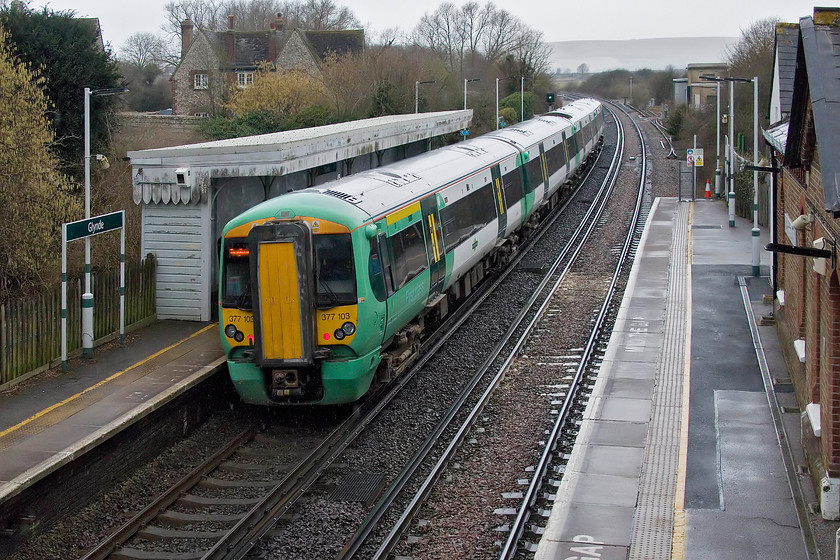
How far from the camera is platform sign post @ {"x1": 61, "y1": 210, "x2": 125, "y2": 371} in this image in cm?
1274

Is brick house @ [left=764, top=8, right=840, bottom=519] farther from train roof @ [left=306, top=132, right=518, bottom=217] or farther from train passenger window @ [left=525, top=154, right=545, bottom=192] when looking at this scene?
train passenger window @ [left=525, top=154, right=545, bottom=192]

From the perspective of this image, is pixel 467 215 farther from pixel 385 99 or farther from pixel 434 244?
pixel 385 99

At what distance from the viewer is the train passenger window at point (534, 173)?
23917 millimetres

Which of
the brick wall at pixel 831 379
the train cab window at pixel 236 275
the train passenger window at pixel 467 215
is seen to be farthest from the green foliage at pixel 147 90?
the brick wall at pixel 831 379

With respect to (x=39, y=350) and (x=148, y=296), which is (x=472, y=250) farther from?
(x=39, y=350)

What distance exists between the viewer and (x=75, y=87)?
82.2 feet

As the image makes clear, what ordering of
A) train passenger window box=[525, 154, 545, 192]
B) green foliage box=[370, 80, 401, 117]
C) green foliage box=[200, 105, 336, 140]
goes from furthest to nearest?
green foliage box=[370, 80, 401, 117], green foliage box=[200, 105, 336, 140], train passenger window box=[525, 154, 545, 192]

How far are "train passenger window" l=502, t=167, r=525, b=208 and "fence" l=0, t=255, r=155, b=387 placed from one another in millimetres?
8468

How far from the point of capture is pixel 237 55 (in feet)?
193

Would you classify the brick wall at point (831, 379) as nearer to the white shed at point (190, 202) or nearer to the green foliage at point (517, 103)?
the white shed at point (190, 202)

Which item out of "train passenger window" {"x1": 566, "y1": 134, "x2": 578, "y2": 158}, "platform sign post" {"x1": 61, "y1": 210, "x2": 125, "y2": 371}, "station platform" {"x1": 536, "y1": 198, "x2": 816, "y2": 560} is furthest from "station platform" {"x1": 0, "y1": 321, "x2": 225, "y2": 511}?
"train passenger window" {"x1": 566, "y1": 134, "x2": 578, "y2": 158}

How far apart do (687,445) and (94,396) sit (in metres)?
7.19

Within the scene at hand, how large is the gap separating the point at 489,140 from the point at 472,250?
586 cm

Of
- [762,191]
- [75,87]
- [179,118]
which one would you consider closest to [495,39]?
[179,118]
